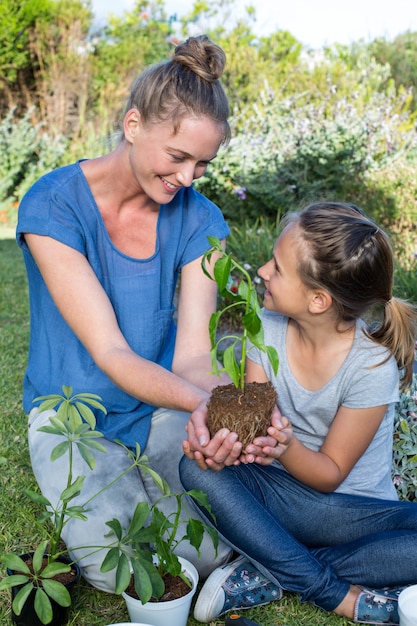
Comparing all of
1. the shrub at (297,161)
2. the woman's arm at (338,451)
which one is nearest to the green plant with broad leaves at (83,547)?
the woman's arm at (338,451)

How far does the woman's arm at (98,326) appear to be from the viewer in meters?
2.01

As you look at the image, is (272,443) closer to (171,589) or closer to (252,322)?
(252,322)

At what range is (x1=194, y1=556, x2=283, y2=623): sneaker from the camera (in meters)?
1.93

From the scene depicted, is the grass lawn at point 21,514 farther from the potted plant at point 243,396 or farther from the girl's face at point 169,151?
the girl's face at point 169,151

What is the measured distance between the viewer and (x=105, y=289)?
237 centimetres

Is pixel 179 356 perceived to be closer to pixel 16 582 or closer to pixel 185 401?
pixel 185 401

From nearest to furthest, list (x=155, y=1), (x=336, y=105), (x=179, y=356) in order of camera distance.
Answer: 1. (x=179, y=356)
2. (x=336, y=105)
3. (x=155, y=1)

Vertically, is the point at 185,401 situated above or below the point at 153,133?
below

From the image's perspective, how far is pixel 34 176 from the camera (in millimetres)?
8805

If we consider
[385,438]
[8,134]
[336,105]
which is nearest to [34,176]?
[8,134]

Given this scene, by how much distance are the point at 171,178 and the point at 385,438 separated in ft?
3.49

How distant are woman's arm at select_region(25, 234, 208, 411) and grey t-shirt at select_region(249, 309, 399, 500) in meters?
0.29

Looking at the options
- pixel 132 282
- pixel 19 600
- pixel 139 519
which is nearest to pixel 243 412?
pixel 139 519

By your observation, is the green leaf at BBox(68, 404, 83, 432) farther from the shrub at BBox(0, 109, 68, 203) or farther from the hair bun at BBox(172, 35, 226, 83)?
the shrub at BBox(0, 109, 68, 203)
